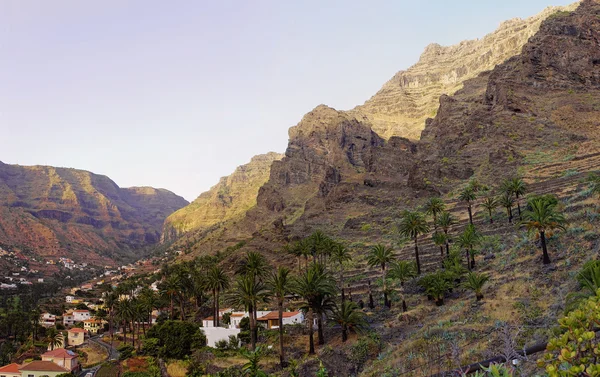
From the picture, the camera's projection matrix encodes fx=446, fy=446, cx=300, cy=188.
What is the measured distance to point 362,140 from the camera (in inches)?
7466

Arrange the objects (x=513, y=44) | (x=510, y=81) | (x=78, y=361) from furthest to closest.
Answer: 1. (x=513, y=44)
2. (x=510, y=81)
3. (x=78, y=361)

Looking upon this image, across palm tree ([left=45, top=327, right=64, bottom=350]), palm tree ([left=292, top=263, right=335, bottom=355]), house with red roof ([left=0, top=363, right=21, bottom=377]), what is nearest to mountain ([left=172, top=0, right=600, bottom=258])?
palm tree ([left=45, top=327, right=64, bottom=350])

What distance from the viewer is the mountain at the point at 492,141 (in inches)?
3686

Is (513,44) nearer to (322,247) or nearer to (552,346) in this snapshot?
(322,247)

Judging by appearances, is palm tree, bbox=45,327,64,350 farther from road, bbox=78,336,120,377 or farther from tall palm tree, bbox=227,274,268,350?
tall palm tree, bbox=227,274,268,350

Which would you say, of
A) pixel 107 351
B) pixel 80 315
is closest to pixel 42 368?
pixel 107 351

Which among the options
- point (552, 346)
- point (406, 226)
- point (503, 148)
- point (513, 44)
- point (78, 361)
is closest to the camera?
point (552, 346)

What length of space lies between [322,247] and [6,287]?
14839 centimetres

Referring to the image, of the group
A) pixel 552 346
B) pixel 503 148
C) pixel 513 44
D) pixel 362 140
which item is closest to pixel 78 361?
pixel 552 346

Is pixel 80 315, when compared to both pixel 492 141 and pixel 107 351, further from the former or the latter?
pixel 492 141

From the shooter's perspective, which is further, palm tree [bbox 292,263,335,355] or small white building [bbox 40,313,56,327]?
small white building [bbox 40,313,56,327]

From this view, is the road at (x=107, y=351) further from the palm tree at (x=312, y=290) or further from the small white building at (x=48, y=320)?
the palm tree at (x=312, y=290)

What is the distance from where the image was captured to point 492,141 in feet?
333

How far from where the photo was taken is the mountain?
93625 millimetres
